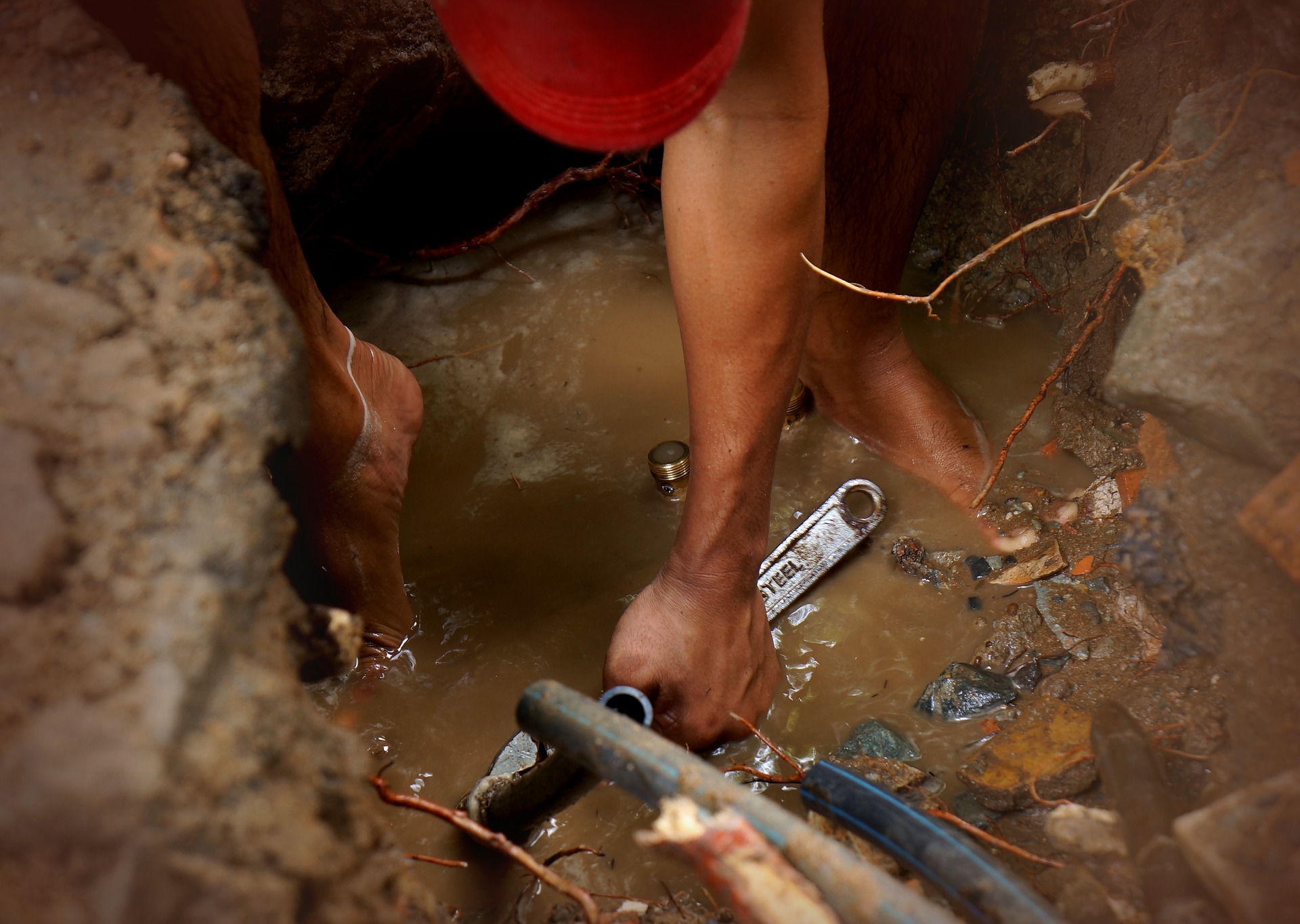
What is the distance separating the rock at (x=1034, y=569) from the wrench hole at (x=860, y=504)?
27cm

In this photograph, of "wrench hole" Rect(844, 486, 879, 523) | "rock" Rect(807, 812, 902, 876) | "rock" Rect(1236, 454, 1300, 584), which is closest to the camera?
"rock" Rect(1236, 454, 1300, 584)

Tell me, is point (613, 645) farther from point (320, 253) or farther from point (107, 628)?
point (320, 253)

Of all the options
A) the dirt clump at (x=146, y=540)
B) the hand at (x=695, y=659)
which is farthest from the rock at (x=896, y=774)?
the dirt clump at (x=146, y=540)

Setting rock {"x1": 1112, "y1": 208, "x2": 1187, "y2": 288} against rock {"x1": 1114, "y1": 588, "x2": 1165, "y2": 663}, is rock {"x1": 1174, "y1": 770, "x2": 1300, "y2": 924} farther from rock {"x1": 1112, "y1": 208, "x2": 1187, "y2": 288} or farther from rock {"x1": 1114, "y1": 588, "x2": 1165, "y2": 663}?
rock {"x1": 1112, "y1": 208, "x2": 1187, "y2": 288}

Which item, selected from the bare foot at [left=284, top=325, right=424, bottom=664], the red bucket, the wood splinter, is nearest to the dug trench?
the bare foot at [left=284, top=325, right=424, bottom=664]

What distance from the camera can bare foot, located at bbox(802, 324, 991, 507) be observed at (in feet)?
6.06

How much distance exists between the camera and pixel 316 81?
6.35 feet

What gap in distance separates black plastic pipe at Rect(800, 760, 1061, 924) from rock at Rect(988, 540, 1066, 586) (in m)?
0.73

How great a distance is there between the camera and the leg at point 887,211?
1.86 metres

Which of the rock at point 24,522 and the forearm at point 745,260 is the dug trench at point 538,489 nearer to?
the rock at point 24,522

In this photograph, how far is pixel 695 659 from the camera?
144 centimetres

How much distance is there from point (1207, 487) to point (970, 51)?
1362 mm

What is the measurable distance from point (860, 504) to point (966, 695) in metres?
0.50

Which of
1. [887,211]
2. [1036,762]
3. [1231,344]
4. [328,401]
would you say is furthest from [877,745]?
[887,211]
